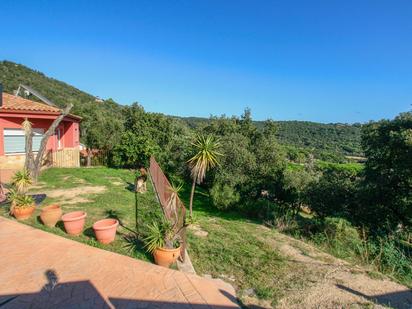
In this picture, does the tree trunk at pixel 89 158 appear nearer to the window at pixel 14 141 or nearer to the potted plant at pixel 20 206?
the window at pixel 14 141

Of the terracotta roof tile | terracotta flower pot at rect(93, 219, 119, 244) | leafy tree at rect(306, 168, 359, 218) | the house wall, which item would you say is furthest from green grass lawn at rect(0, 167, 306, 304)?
leafy tree at rect(306, 168, 359, 218)

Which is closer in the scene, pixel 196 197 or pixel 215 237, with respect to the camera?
pixel 215 237

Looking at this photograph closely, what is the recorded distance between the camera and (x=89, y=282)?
196 inches

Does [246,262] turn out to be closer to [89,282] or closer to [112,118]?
[89,282]

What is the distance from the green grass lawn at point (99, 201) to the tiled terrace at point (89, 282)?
62 cm

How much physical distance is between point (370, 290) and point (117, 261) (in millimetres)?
4785

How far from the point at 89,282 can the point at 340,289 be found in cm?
444

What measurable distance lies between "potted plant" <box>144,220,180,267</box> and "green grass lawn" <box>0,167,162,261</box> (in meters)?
0.45

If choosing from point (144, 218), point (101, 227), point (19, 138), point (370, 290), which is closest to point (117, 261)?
point (101, 227)

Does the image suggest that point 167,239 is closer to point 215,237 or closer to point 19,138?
point 215,237

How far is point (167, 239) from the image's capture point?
5758 millimetres

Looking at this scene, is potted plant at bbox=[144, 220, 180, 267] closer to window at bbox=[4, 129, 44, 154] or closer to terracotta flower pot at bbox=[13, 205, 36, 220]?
terracotta flower pot at bbox=[13, 205, 36, 220]

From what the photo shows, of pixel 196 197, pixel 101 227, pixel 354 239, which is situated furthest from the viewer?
pixel 196 197

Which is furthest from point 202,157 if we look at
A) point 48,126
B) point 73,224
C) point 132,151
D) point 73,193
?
point 48,126
